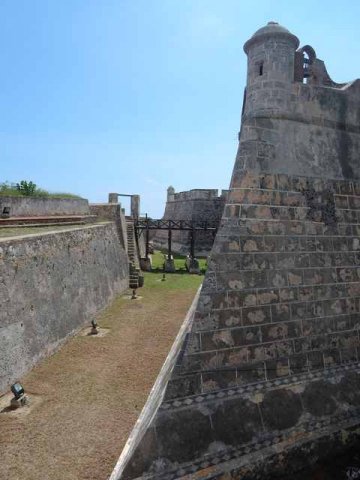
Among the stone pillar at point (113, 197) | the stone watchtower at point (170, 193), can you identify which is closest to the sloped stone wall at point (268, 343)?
the stone pillar at point (113, 197)

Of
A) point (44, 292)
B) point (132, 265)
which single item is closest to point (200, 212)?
point (132, 265)

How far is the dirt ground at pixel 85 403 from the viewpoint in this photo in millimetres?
5402

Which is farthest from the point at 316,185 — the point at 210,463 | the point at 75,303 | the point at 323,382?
the point at 75,303

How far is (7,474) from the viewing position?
5.16 m

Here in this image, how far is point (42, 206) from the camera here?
17.2 metres

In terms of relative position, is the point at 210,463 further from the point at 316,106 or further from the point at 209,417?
the point at 316,106

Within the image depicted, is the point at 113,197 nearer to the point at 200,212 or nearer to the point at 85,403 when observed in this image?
the point at 200,212

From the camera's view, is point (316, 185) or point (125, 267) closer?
point (316, 185)

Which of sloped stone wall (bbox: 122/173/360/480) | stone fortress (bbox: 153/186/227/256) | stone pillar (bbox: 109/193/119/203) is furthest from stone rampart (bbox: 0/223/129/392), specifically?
stone fortress (bbox: 153/186/227/256)

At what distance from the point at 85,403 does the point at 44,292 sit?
11.8ft

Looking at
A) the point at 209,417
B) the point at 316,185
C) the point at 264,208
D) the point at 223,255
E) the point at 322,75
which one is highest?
the point at 322,75

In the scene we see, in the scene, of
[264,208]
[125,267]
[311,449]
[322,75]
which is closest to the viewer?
[311,449]

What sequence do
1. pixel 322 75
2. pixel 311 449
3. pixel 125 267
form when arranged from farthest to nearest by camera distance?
1. pixel 125 267
2. pixel 322 75
3. pixel 311 449

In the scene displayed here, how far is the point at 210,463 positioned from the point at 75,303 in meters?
8.39
